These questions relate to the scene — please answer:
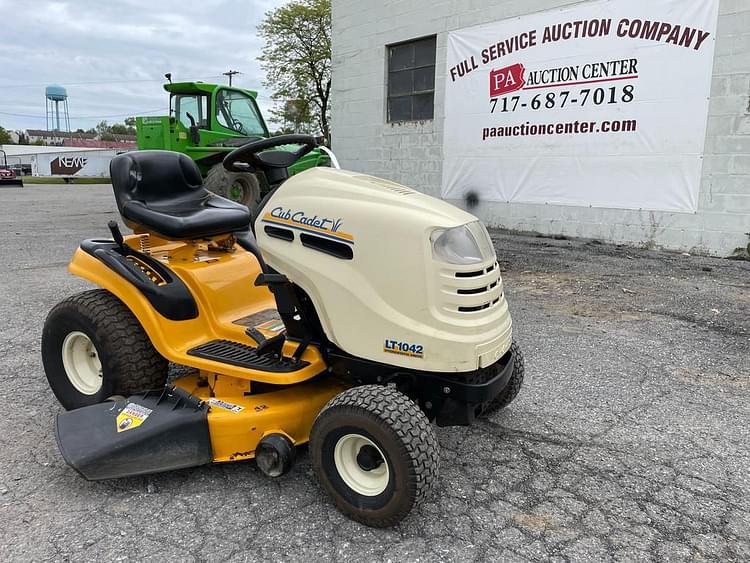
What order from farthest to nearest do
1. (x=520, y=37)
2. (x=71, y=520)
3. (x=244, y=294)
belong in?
(x=520, y=37) → (x=244, y=294) → (x=71, y=520)

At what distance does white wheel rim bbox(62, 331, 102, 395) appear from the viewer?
298 centimetres

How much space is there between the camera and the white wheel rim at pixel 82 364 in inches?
117

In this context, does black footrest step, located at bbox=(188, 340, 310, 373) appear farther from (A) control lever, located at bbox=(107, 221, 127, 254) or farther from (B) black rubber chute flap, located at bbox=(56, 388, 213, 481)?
(A) control lever, located at bbox=(107, 221, 127, 254)

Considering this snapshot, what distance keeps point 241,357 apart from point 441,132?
8901 millimetres

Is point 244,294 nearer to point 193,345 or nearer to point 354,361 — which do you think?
point 193,345

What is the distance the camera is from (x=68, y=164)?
134 feet

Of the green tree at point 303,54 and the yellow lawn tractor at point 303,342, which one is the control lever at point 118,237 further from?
the green tree at point 303,54

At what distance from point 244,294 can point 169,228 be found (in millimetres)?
502

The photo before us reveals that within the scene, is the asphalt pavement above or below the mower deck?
below

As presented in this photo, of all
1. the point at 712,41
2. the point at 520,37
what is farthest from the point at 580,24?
the point at 712,41

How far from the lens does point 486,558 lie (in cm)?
199

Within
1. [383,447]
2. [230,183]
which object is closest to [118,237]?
[383,447]

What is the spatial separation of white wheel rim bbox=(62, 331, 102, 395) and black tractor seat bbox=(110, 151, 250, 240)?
2.20ft

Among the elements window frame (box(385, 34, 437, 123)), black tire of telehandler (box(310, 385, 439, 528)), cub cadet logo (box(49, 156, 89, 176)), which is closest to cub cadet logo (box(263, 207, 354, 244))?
black tire of telehandler (box(310, 385, 439, 528))
